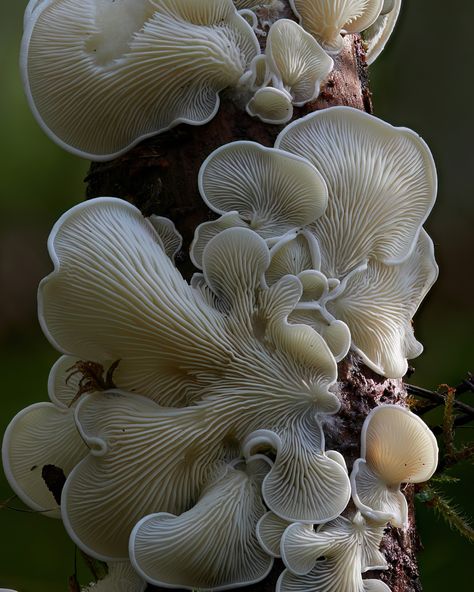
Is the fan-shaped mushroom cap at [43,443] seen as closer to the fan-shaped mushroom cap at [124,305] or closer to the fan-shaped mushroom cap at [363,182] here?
the fan-shaped mushroom cap at [124,305]

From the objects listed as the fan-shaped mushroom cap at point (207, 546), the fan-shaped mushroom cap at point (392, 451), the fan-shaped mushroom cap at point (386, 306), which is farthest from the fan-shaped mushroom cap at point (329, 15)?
the fan-shaped mushroom cap at point (207, 546)

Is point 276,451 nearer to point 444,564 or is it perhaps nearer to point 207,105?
point 207,105

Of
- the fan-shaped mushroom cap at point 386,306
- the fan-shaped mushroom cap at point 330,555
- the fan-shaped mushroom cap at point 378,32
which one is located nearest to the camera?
the fan-shaped mushroom cap at point 330,555

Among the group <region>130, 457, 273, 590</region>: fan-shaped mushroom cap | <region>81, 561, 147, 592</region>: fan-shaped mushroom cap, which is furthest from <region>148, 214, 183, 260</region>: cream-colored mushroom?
<region>81, 561, 147, 592</region>: fan-shaped mushroom cap

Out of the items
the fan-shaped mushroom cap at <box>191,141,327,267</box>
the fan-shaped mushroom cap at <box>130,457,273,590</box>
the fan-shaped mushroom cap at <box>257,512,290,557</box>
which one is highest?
the fan-shaped mushroom cap at <box>191,141,327,267</box>

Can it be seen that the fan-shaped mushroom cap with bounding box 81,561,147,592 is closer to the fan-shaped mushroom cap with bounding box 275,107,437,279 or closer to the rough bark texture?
the rough bark texture

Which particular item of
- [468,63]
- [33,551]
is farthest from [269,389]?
[468,63]

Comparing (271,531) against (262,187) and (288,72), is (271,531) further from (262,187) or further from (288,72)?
(288,72)
